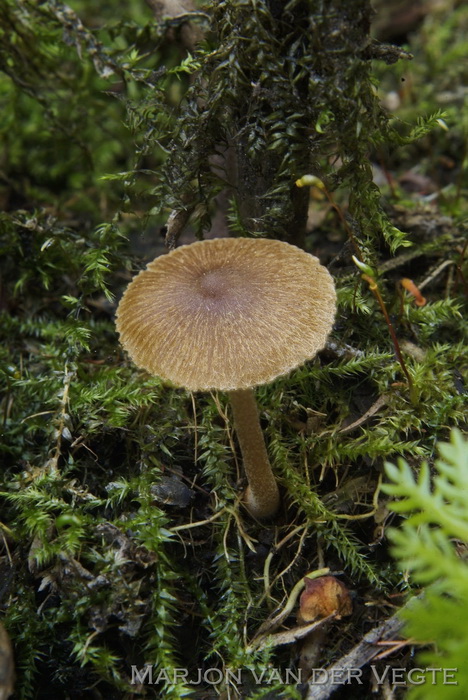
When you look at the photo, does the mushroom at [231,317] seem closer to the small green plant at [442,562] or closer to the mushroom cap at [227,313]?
the mushroom cap at [227,313]

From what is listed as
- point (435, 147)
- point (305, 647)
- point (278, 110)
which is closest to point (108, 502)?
point (305, 647)

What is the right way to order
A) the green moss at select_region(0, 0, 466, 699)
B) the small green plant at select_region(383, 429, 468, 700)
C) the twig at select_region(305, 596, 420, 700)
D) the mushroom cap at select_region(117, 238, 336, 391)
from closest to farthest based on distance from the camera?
the small green plant at select_region(383, 429, 468, 700)
the mushroom cap at select_region(117, 238, 336, 391)
the twig at select_region(305, 596, 420, 700)
the green moss at select_region(0, 0, 466, 699)

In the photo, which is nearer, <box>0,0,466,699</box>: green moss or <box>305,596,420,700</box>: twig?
<box>305,596,420,700</box>: twig

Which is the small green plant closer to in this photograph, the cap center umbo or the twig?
the twig

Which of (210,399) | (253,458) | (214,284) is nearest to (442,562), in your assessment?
(253,458)

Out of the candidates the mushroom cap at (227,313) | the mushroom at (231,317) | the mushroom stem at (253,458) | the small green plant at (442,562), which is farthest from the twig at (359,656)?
the mushroom cap at (227,313)

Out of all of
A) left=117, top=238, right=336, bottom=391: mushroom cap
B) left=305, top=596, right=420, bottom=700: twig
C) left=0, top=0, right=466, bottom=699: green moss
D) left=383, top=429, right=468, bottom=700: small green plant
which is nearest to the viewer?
left=383, top=429, right=468, bottom=700: small green plant

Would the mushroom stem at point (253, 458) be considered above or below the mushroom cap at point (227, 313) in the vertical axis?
below

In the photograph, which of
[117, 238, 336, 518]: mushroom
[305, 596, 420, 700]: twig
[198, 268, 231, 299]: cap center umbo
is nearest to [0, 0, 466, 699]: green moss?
[305, 596, 420, 700]: twig
